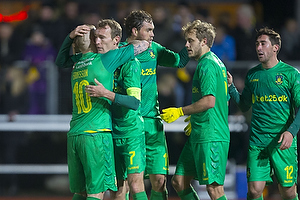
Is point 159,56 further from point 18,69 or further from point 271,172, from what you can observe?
point 18,69

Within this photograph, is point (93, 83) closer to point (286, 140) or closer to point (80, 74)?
point (80, 74)

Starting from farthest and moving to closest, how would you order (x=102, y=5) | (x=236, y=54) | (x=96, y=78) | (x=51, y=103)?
(x=102, y=5)
(x=236, y=54)
(x=51, y=103)
(x=96, y=78)

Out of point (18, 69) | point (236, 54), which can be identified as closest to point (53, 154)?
point (18, 69)

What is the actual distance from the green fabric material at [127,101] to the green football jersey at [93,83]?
0.19 meters

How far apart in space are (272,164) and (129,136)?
171 cm

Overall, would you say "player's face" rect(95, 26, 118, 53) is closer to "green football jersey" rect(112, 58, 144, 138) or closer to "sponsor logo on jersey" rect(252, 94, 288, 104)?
"green football jersey" rect(112, 58, 144, 138)

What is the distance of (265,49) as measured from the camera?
6371 mm

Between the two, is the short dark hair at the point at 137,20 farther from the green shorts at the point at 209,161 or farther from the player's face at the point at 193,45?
the green shorts at the point at 209,161

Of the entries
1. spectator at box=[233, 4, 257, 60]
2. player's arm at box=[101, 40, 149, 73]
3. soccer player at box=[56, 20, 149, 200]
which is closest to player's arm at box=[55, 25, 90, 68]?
soccer player at box=[56, 20, 149, 200]

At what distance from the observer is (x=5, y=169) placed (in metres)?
10.5

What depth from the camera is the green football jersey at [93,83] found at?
18.4ft

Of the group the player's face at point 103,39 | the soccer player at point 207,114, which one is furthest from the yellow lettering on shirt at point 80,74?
the soccer player at point 207,114

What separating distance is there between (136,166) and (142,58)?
4.47 ft

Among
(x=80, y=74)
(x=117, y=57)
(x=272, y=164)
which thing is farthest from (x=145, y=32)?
(x=272, y=164)
